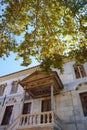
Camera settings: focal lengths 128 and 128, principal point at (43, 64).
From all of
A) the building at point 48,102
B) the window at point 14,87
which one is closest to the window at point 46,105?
the building at point 48,102

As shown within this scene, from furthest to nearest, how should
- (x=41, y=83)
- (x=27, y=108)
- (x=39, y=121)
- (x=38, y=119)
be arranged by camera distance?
(x=27, y=108) < (x=41, y=83) < (x=38, y=119) < (x=39, y=121)

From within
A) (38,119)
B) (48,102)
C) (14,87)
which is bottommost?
(38,119)

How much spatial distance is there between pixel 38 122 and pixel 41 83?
3180mm

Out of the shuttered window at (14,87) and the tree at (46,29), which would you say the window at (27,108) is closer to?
the shuttered window at (14,87)

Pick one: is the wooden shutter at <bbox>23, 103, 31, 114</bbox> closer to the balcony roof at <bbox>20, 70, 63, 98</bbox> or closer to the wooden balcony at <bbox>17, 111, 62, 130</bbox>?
the balcony roof at <bbox>20, 70, 63, 98</bbox>

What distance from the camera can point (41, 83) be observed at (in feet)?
34.7

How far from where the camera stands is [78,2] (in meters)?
7.12

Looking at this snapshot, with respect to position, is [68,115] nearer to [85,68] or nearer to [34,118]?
[34,118]

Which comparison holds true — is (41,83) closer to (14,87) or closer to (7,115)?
(7,115)

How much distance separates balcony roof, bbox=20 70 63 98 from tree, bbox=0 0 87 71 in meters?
2.14

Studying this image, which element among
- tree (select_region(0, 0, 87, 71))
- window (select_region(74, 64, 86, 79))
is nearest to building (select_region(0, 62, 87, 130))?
window (select_region(74, 64, 86, 79))

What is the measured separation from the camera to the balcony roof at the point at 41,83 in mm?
10375

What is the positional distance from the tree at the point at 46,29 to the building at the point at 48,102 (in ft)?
7.31

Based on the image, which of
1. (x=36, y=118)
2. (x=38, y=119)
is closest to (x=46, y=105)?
(x=36, y=118)
